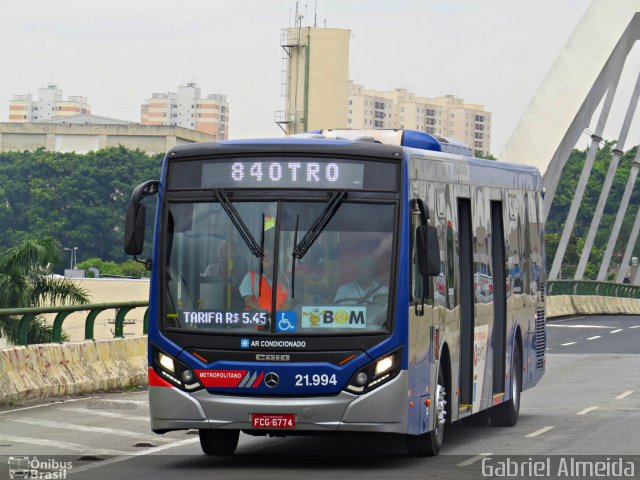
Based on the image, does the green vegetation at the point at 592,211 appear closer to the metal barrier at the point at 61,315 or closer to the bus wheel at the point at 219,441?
the metal barrier at the point at 61,315

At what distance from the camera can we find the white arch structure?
2285 inches

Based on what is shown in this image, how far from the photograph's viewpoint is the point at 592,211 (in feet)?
469

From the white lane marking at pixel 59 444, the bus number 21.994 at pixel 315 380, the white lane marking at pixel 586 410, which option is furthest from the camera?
the white lane marking at pixel 586 410

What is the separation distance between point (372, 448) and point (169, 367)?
2.71 meters

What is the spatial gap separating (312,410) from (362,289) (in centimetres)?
105

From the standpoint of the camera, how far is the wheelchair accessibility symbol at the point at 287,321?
13336 mm

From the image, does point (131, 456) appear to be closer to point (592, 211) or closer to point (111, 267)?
point (111, 267)

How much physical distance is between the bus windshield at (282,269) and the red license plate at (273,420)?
2.14 ft

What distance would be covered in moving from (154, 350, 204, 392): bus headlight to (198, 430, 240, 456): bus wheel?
44.0 inches

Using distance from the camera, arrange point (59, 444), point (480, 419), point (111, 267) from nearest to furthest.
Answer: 1. point (59, 444)
2. point (480, 419)
3. point (111, 267)

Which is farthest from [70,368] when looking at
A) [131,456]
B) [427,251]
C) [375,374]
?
[427,251]

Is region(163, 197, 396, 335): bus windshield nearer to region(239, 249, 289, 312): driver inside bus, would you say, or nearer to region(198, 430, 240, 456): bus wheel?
region(239, 249, 289, 312): driver inside bus

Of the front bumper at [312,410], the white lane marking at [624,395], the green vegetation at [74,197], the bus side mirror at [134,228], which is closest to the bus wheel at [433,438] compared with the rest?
the front bumper at [312,410]

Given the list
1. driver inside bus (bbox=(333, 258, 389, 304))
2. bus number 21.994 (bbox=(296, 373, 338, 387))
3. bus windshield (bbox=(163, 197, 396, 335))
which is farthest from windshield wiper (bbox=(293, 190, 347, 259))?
bus number 21.994 (bbox=(296, 373, 338, 387))
